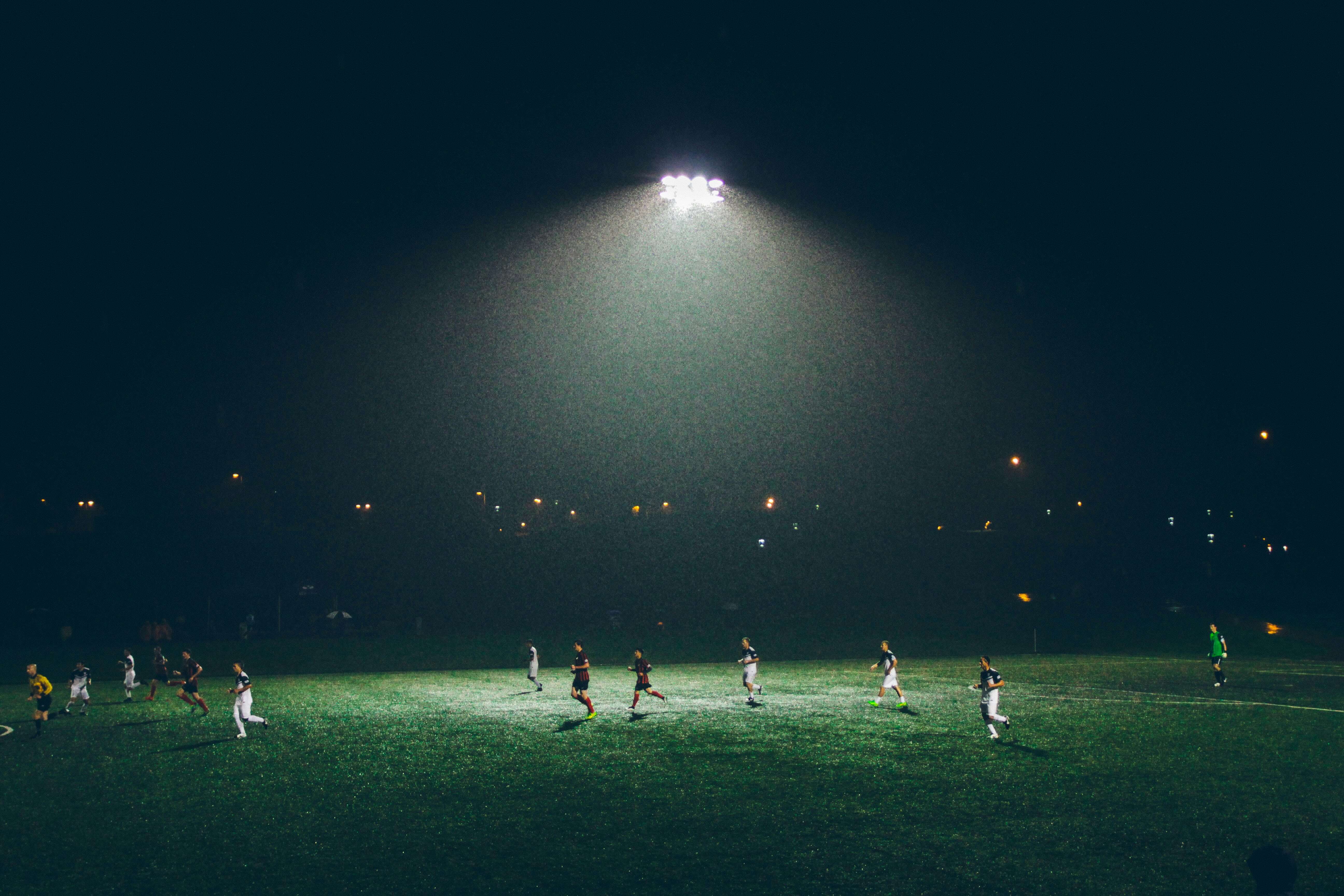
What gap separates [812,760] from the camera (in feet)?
60.0

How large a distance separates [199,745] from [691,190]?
23494mm

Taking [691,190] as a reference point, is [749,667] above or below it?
below

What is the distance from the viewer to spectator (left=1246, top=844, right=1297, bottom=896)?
4.55m

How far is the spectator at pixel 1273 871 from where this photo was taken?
455 centimetres

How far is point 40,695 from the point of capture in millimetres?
22188

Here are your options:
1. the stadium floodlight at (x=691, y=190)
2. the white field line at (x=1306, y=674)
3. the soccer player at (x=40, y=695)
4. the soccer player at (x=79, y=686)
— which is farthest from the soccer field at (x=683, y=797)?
the stadium floodlight at (x=691, y=190)

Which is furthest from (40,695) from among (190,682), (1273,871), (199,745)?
(1273,871)

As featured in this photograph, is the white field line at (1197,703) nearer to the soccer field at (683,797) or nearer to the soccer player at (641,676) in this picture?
the soccer field at (683,797)

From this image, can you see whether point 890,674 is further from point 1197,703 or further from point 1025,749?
point 1197,703

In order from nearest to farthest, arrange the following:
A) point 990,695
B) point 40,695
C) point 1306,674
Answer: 1. point 990,695
2. point 40,695
3. point 1306,674

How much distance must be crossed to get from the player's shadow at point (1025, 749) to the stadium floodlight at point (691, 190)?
→ 67.8 feet

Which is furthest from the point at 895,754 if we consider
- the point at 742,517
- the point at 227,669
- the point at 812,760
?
the point at 742,517

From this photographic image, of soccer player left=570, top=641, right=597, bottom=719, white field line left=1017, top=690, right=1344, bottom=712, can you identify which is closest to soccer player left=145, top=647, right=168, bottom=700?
soccer player left=570, top=641, right=597, bottom=719

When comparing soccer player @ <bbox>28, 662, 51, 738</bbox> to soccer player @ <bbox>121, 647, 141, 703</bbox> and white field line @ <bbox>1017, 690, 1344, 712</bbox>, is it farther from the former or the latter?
white field line @ <bbox>1017, 690, 1344, 712</bbox>
